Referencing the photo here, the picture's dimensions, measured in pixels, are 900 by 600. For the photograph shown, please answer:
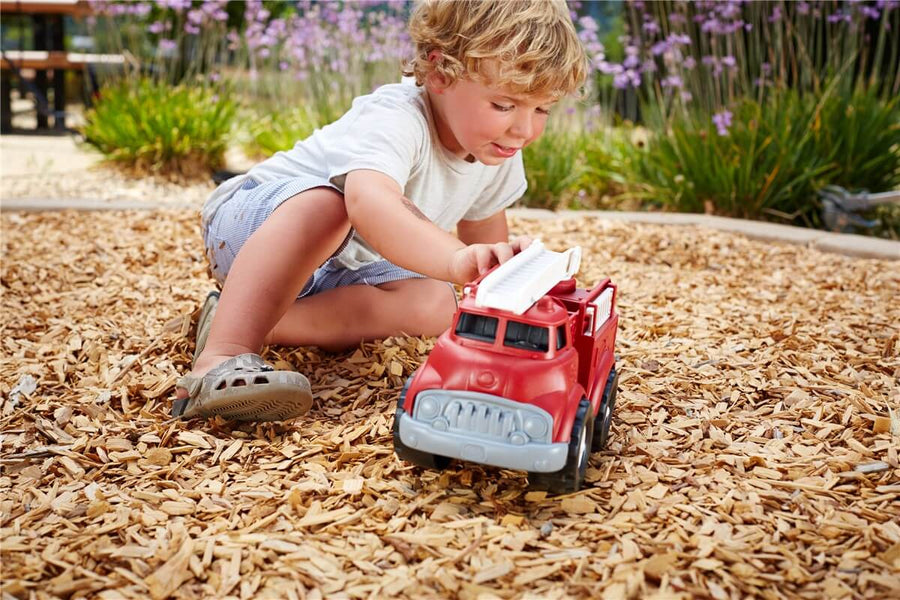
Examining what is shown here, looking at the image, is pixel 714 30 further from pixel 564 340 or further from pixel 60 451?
pixel 60 451

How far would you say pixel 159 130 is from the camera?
5.55 m

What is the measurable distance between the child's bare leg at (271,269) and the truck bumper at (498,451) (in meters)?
0.68

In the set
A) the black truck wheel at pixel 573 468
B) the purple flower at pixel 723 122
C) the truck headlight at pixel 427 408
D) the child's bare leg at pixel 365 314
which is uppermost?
the purple flower at pixel 723 122

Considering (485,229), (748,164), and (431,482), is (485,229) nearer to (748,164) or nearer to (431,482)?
(431,482)

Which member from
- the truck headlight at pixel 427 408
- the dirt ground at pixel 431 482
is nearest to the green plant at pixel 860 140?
the dirt ground at pixel 431 482

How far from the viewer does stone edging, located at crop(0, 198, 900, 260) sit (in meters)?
3.84

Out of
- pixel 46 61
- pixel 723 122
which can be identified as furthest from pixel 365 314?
pixel 46 61

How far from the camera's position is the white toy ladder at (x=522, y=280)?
4.69 ft

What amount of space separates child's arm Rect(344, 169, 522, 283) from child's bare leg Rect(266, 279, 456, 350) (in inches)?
19.3

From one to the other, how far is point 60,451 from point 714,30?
13.9ft

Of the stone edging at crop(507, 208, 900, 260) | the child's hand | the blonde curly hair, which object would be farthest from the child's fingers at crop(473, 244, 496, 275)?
the stone edging at crop(507, 208, 900, 260)

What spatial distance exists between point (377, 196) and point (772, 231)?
9.24ft

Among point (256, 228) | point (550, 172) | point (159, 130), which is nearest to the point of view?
point (256, 228)

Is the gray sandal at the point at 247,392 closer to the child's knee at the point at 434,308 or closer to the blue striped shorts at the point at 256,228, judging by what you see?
the blue striped shorts at the point at 256,228
